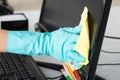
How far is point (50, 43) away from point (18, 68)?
189 mm

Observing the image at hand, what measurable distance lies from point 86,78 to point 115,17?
78 cm

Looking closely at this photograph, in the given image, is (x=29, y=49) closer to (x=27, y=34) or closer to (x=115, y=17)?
(x=27, y=34)

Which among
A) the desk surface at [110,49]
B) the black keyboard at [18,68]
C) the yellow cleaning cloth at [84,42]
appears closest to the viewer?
the yellow cleaning cloth at [84,42]

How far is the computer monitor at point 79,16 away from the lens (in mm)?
588

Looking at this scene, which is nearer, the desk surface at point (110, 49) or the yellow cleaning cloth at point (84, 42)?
the yellow cleaning cloth at point (84, 42)

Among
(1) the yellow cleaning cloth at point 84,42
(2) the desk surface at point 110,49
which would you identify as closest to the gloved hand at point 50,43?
(1) the yellow cleaning cloth at point 84,42

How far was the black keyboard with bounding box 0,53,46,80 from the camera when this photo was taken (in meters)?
0.75

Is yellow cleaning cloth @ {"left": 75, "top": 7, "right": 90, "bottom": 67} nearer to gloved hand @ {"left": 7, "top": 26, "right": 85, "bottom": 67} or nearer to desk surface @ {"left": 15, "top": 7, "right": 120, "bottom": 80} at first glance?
gloved hand @ {"left": 7, "top": 26, "right": 85, "bottom": 67}

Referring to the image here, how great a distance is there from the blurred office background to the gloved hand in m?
0.28

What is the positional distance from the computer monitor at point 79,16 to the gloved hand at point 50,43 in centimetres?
4

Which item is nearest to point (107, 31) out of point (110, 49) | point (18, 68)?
point (110, 49)

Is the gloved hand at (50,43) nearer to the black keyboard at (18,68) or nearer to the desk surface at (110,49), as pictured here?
the black keyboard at (18,68)

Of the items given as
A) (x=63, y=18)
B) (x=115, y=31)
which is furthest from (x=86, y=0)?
(x=115, y=31)

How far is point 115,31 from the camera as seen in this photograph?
1202mm
